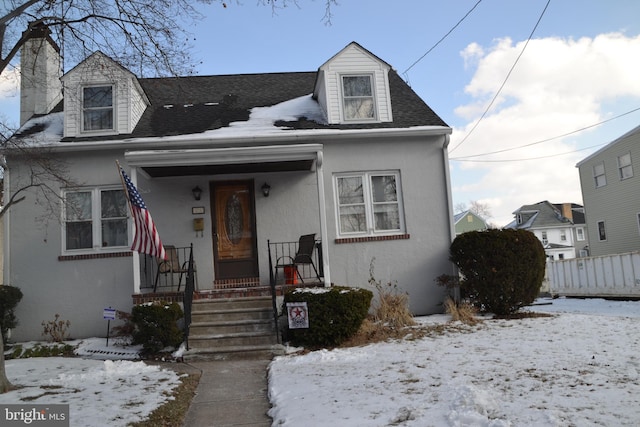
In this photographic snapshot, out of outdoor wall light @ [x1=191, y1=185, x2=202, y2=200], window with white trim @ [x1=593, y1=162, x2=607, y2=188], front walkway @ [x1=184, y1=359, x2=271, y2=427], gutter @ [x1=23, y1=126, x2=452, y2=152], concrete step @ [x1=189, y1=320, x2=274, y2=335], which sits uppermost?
window with white trim @ [x1=593, y1=162, x2=607, y2=188]

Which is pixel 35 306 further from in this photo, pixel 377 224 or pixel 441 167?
pixel 441 167

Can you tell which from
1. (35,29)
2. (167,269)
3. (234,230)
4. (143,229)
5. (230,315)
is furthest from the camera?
(234,230)

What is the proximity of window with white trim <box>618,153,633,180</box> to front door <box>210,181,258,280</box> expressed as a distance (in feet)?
56.3

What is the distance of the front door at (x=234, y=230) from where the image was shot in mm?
9961

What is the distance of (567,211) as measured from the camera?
4356 centimetres

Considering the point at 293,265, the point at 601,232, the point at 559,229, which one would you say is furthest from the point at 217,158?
the point at 559,229

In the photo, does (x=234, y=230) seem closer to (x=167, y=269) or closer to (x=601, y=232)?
(x=167, y=269)

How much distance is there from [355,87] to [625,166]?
598 inches

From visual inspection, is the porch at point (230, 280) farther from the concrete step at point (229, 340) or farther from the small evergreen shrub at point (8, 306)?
the small evergreen shrub at point (8, 306)

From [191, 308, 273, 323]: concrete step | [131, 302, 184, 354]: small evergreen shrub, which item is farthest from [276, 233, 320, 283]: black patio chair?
[131, 302, 184, 354]: small evergreen shrub

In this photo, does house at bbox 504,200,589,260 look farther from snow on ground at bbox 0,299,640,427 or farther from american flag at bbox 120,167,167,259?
american flag at bbox 120,167,167,259

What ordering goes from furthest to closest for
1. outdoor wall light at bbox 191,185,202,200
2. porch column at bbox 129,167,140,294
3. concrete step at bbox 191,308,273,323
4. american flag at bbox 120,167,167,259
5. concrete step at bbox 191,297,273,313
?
outdoor wall light at bbox 191,185,202,200
porch column at bbox 129,167,140,294
concrete step at bbox 191,297,273,313
concrete step at bbox 191,308,273,323
american flag at bbox 120,167,167,259

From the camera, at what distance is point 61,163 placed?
9.49 m

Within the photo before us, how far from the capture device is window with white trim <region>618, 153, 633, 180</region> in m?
19.8
